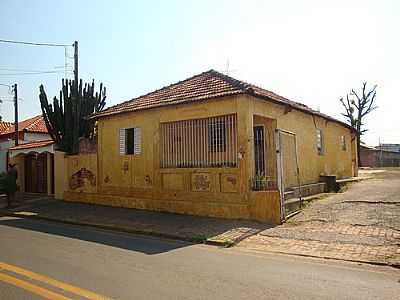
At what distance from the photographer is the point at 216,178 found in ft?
42.0

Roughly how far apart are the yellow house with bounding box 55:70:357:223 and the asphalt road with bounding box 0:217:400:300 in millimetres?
3587

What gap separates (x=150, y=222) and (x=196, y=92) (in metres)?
4.74

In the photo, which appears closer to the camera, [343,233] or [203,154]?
[343,233]

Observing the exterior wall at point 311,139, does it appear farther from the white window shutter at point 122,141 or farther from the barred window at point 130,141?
the white window shutter at point 122,141

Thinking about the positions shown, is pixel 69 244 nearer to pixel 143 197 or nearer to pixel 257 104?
pixel 143 197

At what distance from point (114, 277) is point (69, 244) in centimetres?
332

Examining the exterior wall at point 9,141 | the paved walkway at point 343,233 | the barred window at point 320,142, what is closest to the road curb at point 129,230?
the paved walkway at point 343,233

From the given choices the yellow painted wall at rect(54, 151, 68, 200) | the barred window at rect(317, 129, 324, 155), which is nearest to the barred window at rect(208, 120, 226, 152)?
the barred window at rect(317, 129, 324, 155)

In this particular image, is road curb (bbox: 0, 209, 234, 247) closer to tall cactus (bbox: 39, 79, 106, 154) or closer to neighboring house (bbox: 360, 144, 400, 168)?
tall cactus (bbox: 39, 79, 106, 154)

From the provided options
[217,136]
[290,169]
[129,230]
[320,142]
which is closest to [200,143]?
[217,136]

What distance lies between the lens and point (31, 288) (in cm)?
557

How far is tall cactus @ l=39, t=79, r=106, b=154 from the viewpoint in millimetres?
19438

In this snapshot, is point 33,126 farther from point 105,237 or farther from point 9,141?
point 105,237

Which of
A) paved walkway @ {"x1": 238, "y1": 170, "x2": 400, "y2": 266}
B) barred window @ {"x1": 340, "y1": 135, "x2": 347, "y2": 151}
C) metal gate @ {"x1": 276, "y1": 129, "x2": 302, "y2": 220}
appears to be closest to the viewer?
paved walkway @ {"x1": 238, "y1": 170, "x2": 400, "y2": 266}
